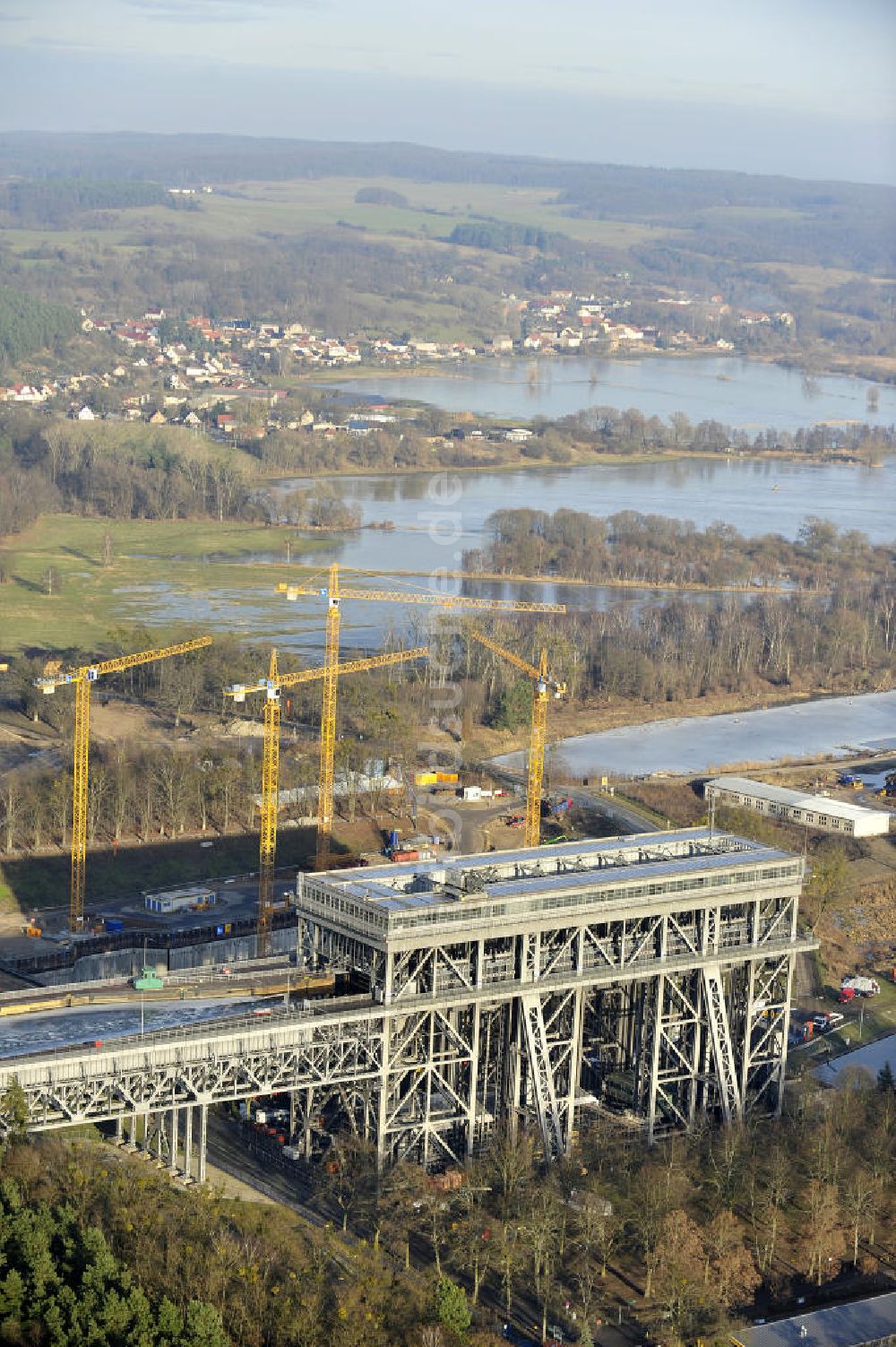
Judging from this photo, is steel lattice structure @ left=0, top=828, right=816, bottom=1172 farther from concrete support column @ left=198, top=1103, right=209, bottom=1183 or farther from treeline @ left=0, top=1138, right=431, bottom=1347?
treeline @ left=0, top=1138, right=431, bottom=1347

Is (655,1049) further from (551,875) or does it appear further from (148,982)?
(148,982)

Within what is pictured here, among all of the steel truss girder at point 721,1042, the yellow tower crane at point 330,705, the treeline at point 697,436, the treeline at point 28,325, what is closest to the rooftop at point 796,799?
the yellow tower crane at point 330,705

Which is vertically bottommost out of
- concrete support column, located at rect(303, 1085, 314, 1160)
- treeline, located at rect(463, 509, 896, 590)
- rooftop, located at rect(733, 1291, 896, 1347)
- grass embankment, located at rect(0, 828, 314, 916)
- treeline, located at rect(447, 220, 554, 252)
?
grass embankment, located at rect(0, 828, 314, 916)

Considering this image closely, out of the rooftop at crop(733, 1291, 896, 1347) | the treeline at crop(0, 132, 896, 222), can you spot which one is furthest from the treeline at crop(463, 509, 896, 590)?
the treeline at crop(0, 132, 896, 222)

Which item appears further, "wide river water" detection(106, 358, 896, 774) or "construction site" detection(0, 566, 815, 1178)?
"wide river water" detection(106, 358, 896, 774)

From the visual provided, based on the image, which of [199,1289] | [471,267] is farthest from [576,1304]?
[471,267]

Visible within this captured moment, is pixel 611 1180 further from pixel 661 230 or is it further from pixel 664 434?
pixel 661 230
